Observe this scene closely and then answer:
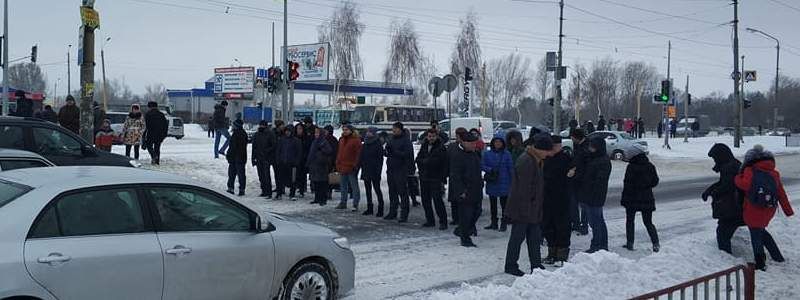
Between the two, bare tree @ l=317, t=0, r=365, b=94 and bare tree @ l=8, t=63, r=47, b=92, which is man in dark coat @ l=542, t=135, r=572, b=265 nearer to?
bare tree @ l=317, t=0, r=365, b=94

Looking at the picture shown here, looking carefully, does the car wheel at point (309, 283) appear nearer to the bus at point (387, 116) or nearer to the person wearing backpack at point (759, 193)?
the person wearing backpack at point (759, 193)

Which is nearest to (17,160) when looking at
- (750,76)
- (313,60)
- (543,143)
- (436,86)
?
(543,143)

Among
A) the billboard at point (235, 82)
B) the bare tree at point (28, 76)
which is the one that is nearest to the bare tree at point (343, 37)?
the billboard at point (235, 82)

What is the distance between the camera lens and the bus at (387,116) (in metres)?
43.2

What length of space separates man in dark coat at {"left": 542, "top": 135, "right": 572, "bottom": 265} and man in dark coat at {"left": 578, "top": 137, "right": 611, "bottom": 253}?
0.60 meters

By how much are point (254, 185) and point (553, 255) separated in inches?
378

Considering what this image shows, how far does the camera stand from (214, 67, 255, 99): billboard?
216ft

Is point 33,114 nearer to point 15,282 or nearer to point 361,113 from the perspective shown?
point 15,282

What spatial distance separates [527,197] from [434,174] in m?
3.31

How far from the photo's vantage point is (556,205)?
29.2 ft

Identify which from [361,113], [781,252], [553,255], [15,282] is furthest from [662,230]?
[361,113]

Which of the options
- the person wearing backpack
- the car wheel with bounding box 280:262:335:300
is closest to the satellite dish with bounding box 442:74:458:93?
the person wearing backpack

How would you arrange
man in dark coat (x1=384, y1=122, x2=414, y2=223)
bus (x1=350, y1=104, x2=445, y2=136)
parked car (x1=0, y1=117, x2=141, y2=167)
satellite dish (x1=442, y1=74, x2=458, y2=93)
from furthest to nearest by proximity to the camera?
bus (x1=350, y1=104, x2=445, y2=136)
satellite dish (x1=442, y1=74, x2=458, y2=93)
man in dark coat (x1=384, y1=122, x2=414, y2=223)
parked car (x1=0, y1=117, x2=141, y2=167)

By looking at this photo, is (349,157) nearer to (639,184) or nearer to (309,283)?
(639,184)
